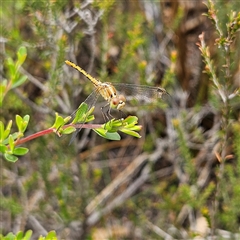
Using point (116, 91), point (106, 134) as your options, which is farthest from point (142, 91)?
point (106, 134)

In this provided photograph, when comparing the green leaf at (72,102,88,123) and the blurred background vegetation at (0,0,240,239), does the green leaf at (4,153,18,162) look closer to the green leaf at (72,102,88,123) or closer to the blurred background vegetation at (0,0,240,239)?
the green leaf at (72,102,88,123)

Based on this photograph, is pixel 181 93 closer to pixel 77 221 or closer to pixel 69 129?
pixel 77 221

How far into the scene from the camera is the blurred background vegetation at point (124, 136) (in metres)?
2.37

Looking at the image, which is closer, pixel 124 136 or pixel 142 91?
pixel 142 91

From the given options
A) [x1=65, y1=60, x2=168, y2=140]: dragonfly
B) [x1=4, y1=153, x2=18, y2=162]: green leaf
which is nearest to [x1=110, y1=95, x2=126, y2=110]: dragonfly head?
[x1=65, y1=60, x2=168, y2=140]: dragonfly

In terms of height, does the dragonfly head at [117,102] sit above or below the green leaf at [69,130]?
above

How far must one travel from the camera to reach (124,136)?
365 centimetres

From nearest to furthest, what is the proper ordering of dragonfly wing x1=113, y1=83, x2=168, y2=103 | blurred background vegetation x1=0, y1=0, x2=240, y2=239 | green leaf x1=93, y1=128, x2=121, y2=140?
green leaf x1=93, y1=128, x2=121, y2=140 < dragonfly wing x1=113, y1=83, x2=168, y2=103 < blurred background vegetation x1=0, y1=0, x2=240, y2=239

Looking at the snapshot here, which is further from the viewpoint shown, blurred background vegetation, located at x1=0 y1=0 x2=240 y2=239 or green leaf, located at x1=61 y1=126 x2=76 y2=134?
blurred background vegetation, located at x1=0 y1=0 x2=240 y2=239

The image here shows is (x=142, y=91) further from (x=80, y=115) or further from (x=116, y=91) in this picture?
Answer: (x=80, y=115)

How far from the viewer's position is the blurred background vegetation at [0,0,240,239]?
2.37 m

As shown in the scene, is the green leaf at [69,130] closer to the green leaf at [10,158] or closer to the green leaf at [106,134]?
the green leaf at [106,134]

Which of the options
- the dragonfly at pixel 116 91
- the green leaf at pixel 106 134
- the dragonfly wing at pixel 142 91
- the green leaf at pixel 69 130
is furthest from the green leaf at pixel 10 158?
the dragonfly wing at pixel 142 91

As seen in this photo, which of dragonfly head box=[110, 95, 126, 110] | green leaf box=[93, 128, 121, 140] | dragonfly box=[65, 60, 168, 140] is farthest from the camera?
dragonfly box=[65, 60, 168, 140]
